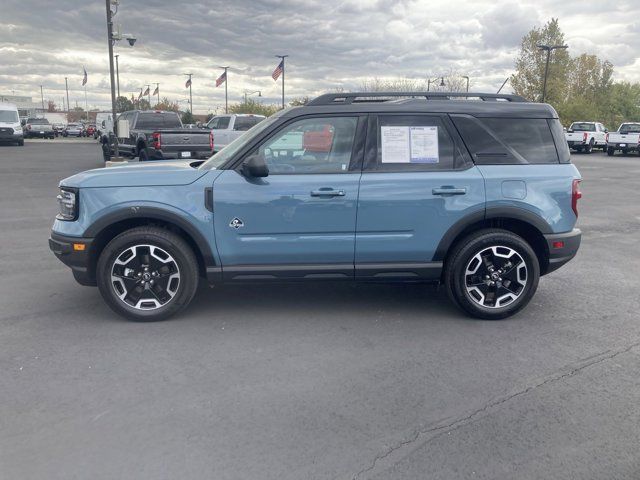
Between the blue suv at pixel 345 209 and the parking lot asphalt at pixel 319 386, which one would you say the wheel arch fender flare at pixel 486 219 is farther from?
the parking lot asphalt at pixel 319 386

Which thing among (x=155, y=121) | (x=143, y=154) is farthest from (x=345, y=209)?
(x=155, y=121)

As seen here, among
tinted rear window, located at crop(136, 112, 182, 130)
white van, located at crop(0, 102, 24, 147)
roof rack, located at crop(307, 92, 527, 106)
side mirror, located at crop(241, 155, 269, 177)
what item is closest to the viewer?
side mirror, located at crop(241, 155, 269, 177)

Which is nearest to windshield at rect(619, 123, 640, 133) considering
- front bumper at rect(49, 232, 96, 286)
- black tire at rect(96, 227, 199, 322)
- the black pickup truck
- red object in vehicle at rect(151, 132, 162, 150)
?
the black pickup truck

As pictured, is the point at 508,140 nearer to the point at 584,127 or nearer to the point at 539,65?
the point at 584,127

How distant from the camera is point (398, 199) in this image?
4.73 metres

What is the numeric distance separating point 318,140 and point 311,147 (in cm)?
8

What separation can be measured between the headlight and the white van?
113ft

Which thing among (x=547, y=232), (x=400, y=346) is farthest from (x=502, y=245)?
(x=400, y=346)

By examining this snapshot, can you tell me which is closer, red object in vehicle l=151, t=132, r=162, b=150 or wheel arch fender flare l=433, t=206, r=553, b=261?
wheel arch fender flare l=433, t=206, r=553, b=261

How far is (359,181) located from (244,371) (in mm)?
1825

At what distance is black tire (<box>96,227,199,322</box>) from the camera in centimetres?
467

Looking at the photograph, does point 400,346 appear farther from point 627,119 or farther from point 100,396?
point 627,119

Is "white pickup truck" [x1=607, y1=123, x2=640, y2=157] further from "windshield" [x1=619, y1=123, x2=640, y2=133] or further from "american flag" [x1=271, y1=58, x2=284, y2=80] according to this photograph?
"american flag" [x1=271, y1=58, x2=284, y2=80]

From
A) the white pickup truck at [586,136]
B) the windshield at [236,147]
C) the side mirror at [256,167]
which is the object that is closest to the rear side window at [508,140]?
the windshield at [236,147]
